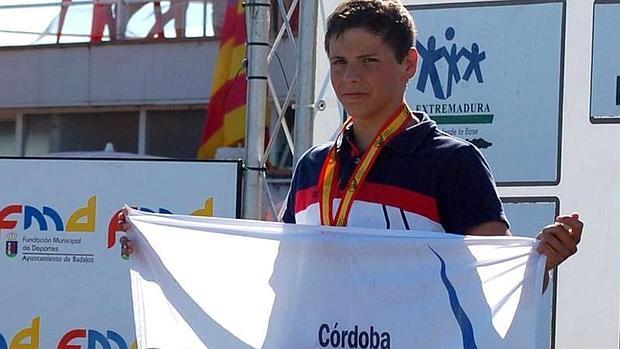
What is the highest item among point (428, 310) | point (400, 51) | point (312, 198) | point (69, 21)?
point (69, 21)

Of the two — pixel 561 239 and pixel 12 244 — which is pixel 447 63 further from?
pixel 561 239

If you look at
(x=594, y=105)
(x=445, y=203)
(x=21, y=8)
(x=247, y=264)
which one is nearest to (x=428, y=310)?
(x=445, y=203)

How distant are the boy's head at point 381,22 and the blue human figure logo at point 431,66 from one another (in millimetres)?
2531

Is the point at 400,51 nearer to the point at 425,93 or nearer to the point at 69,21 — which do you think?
the point at 425,93

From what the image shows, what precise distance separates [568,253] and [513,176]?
8.23 feet

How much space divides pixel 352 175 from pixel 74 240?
11.2ft

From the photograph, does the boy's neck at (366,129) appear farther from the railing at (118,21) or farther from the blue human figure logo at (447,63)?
the railing at (118,21)

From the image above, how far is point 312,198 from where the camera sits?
2.51 metres

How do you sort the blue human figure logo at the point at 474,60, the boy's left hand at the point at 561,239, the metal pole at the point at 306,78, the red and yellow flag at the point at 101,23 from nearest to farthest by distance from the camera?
the boy's left hand at the point at 561,239 < the blue human figure logo at the point at 474,60 < the metal pole at the point at 306,78 < the red and yellow flag at the point at 101,23

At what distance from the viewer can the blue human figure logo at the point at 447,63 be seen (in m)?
4.88

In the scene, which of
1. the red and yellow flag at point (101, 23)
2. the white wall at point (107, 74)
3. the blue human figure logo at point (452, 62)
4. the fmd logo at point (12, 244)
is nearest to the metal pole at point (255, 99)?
the blue human figure logo at point (452, 62)

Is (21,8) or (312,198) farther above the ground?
(21,8)

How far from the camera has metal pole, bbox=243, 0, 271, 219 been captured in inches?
208

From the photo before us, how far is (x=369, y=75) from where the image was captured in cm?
237
